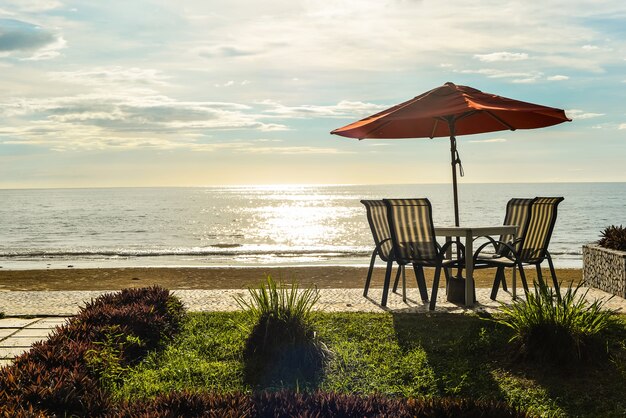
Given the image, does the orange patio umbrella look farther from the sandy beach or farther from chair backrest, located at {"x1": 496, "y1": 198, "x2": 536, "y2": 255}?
the sandy beach

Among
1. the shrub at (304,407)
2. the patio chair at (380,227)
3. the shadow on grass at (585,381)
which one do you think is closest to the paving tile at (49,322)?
the patio chair at (380,227)

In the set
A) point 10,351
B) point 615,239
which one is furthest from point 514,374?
point 615,239

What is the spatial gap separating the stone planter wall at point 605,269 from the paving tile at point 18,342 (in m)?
6.64

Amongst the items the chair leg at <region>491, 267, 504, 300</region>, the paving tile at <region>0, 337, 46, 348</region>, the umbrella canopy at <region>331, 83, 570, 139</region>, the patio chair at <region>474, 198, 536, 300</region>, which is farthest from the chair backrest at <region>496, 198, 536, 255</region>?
the paving tile at <region>0, 337, 46, 348</region>

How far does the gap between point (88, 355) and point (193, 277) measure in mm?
11296

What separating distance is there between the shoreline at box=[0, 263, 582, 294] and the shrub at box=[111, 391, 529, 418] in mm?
9346

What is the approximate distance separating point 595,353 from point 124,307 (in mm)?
3921

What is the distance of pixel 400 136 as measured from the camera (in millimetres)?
8672

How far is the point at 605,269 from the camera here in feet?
28.1

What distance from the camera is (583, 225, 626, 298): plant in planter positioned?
26.5 feet

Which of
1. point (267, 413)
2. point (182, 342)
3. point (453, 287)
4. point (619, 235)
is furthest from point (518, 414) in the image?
point (619, 235)

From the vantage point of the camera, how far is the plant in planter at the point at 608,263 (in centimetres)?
806

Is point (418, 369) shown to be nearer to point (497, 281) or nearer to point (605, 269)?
point (497, 281)

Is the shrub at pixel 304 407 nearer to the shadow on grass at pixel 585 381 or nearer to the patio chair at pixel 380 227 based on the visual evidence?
the shadow on grass at pixel 585 381
